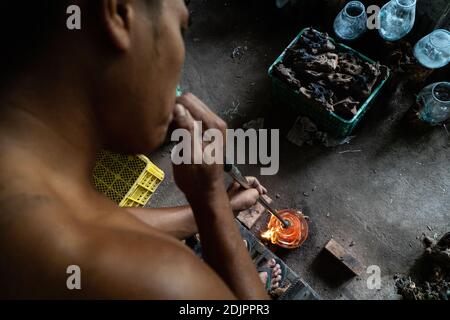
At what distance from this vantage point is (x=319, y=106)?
12.7 feet

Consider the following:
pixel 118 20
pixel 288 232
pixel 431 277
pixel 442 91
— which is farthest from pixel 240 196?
pixel 442 91

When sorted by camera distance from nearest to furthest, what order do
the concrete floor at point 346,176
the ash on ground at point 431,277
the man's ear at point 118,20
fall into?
the man's ear at point 118,20 → the ash on ground at point 431,277 → the concrete floor at point 346,176

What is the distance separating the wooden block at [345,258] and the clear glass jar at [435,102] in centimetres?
148

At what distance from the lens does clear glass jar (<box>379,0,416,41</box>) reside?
13.0 ft

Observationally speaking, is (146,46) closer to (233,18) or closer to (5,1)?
(5,1)

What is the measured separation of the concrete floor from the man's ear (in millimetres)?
2827

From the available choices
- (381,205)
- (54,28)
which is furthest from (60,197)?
(381,205)

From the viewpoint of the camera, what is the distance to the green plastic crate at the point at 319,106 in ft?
12.6

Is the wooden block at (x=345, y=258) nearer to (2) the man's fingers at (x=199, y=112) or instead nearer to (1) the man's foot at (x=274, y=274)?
(1) the man's foot at (x=274, y=274)

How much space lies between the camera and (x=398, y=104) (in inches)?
171

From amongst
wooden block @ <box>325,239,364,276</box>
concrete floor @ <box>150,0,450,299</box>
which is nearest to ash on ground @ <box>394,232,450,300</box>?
concrete floor @ <box>150,0,450,299</box>

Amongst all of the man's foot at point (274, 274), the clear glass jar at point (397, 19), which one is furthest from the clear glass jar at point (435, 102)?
the man's foot at point (274, 274)

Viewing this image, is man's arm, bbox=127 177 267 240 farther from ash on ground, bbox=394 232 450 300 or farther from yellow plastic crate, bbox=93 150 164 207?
ash on ground, bbox=394 232 450 300

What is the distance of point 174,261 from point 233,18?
4.00 metres
